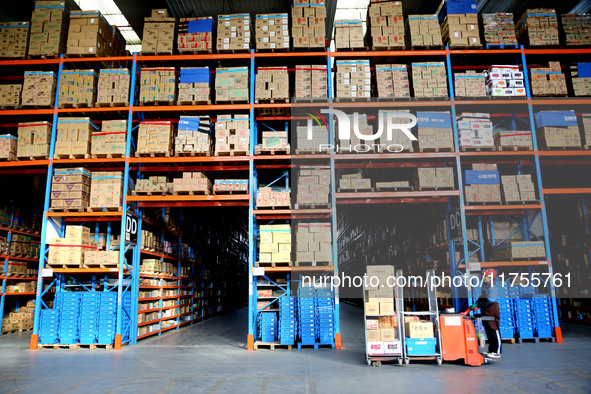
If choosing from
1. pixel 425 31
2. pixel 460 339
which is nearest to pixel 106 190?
pixel 460 339

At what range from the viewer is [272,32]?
1134 cm

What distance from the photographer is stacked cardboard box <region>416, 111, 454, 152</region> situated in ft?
35.4

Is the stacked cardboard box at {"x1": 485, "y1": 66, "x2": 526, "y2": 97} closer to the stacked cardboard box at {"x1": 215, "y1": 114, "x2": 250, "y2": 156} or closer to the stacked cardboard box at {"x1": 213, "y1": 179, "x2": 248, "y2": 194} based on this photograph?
the stacked cardboard box at {"x1": 215, "y1": 114, "x2": 250, "y2": 156}

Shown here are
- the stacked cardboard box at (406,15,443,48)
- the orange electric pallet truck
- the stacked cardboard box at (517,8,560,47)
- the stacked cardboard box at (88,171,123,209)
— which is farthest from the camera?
the stacked cardboard box at (517,8,560,47)

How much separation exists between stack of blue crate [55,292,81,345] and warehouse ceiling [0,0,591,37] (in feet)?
28.1

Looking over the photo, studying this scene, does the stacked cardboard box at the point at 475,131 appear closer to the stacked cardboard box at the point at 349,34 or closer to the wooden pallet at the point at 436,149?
the wooden pallet at the point at 436,149

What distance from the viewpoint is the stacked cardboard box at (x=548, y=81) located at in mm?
11266

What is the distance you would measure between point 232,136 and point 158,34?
3517mm

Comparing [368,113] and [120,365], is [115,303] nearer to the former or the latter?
[120,365]

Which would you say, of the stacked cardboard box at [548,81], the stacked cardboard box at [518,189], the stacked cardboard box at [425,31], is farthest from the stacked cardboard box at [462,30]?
the stacked cardboard box at [518,189]

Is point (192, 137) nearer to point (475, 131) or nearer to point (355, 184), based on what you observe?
point (355, 184)

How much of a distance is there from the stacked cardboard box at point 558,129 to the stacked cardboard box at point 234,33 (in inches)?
309

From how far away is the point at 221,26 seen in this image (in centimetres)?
1141

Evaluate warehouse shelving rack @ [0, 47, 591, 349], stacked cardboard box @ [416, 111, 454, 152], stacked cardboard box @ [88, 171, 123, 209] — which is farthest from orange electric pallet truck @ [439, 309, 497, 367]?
stacked cardboard box @ [88, 171, 123, 209]
